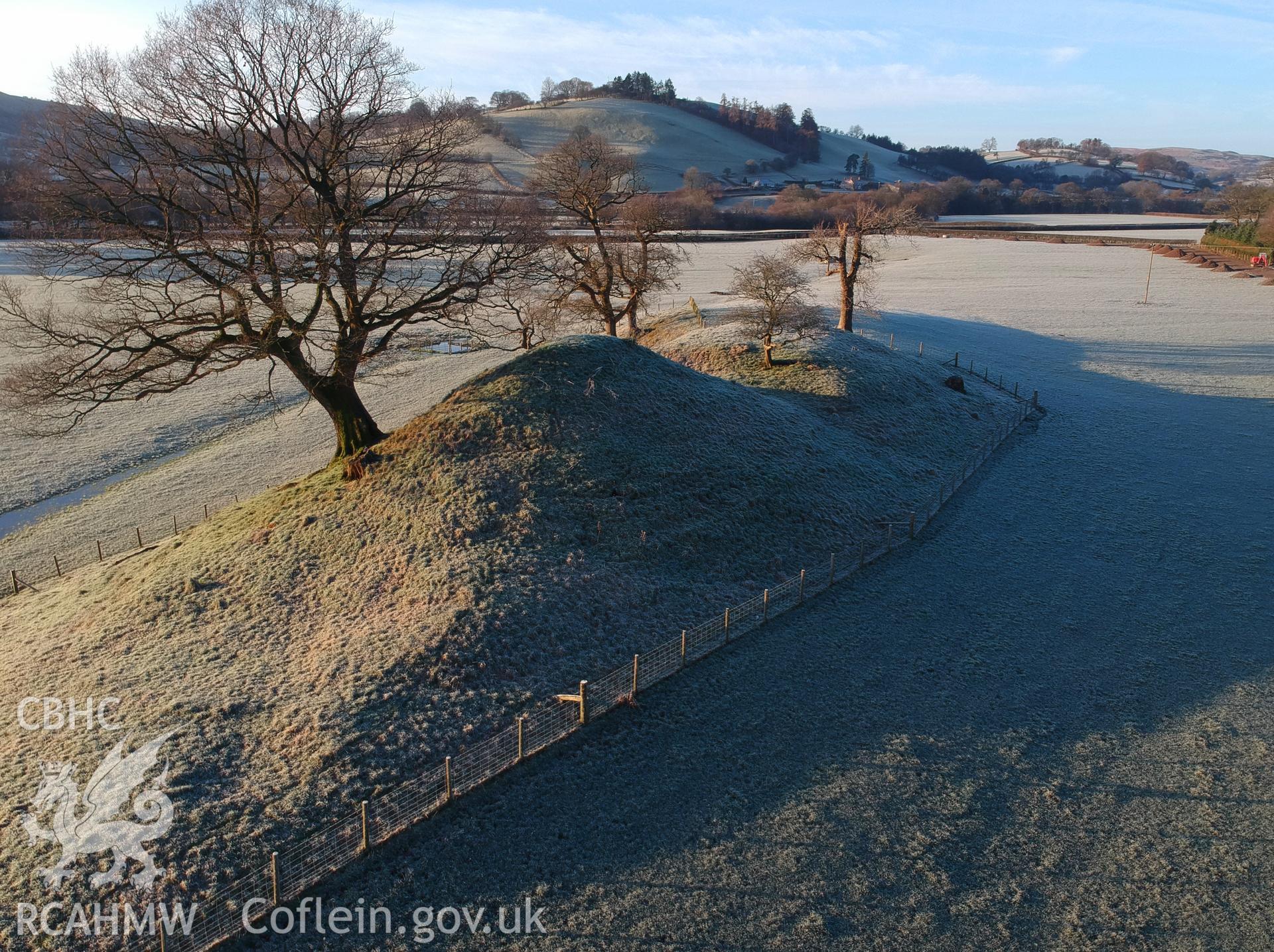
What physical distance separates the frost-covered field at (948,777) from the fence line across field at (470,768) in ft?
1.40

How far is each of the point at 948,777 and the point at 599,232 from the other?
37908 millimetres

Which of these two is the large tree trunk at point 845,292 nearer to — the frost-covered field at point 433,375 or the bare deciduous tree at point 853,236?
the bare deciduous tree at point 853,236

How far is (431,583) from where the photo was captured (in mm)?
21328

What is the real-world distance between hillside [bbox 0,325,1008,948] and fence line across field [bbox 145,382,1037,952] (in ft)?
1.48

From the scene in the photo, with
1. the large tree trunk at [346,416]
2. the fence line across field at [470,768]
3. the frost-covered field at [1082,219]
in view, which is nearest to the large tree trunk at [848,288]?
the fence line across field at [470,768]

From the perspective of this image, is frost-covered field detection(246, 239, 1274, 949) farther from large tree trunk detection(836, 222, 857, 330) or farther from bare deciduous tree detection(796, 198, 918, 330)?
bare deciduous tree detection(796, 198, 918, 330)

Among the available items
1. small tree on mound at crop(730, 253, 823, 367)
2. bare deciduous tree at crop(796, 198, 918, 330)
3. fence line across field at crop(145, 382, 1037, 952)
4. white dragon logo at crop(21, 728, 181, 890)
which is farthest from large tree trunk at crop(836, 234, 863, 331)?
white dragon logo at crop(21, 728, 181, 890)

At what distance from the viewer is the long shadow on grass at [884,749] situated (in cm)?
1350

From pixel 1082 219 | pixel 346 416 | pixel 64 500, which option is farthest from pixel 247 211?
pixel 1082 219

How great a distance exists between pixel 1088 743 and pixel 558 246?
3934cm

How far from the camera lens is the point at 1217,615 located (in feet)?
75.5

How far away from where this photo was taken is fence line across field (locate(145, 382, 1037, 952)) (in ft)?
43.1

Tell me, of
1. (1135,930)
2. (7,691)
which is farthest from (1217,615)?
(7,691)

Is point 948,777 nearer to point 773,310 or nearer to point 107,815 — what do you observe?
point 107,815
